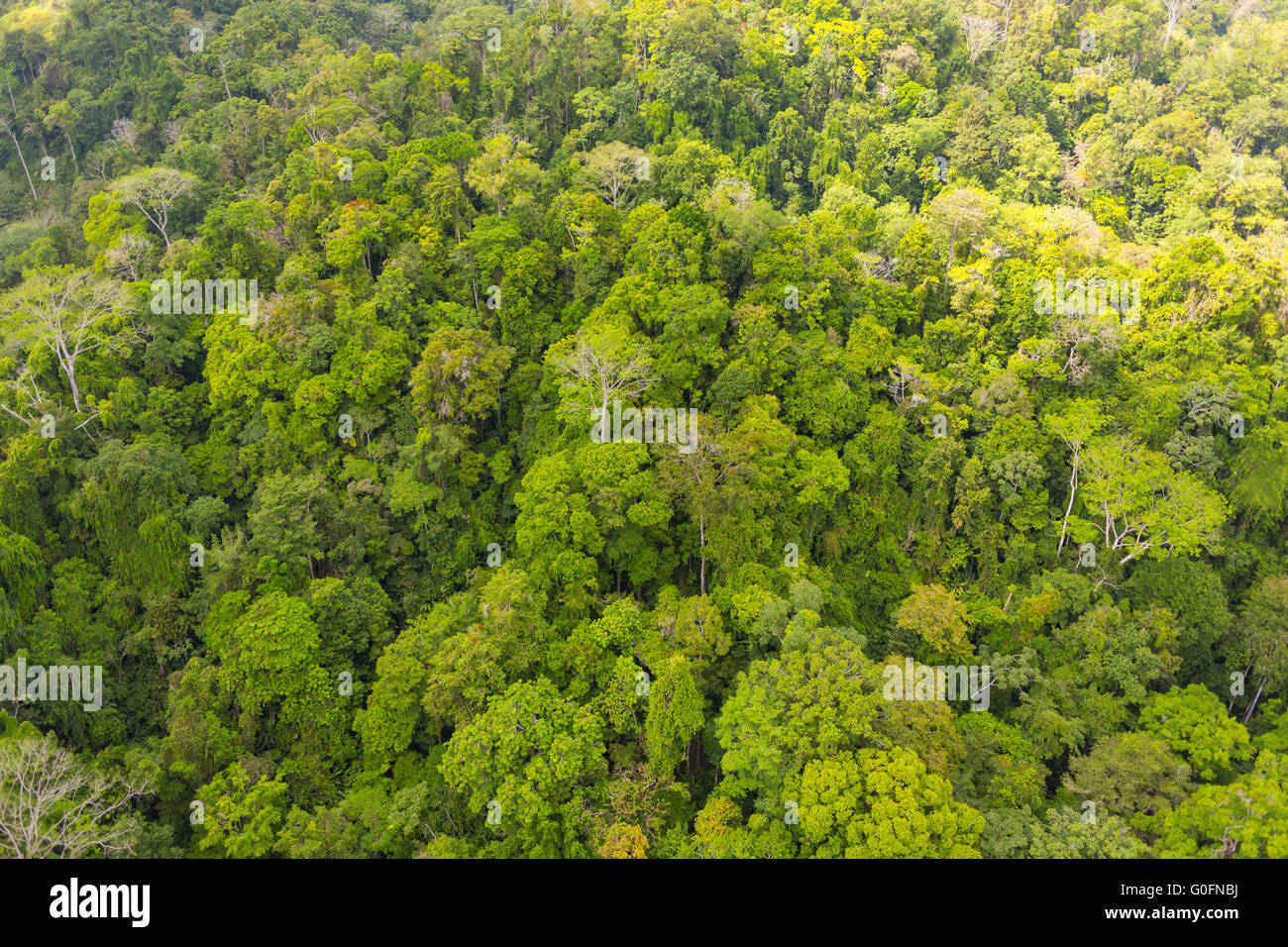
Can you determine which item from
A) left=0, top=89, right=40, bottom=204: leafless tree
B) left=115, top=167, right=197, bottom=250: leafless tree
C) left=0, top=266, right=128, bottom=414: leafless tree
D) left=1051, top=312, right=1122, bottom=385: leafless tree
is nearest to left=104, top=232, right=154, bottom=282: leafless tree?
left=115, top=167, right=197, bottom=250: leafless tree

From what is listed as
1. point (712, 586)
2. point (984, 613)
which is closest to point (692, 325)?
point (712, 586)

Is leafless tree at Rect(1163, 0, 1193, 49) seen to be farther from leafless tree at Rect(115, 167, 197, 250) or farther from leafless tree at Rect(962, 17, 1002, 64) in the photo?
leafless tree at Rect(115, 167, 197, 250)

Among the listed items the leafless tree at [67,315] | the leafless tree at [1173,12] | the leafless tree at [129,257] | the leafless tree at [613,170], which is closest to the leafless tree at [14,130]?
the leafless tree at [129,257]

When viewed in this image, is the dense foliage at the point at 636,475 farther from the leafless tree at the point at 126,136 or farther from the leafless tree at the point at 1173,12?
the leafless tree at the point at 1173,12

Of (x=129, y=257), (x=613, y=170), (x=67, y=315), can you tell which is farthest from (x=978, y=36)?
(x=67, y=315)

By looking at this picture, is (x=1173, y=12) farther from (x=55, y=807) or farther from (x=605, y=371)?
(x=55, y=807)
